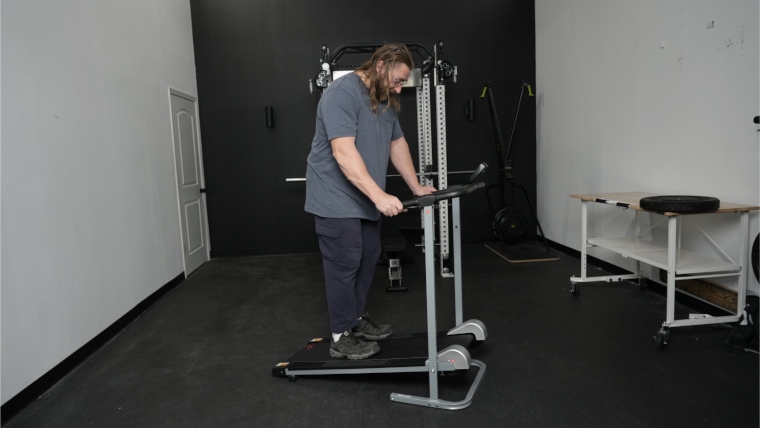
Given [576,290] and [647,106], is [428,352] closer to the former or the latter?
[576,290]

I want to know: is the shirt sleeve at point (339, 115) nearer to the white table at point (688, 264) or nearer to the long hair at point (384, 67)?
the long hair at point (384, 67)

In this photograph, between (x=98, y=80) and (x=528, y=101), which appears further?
(x=528, y=101)

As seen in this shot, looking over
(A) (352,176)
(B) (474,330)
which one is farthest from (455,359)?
(A) (352,176)

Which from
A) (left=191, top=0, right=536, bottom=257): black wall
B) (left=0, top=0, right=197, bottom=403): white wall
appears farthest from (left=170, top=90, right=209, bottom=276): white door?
(left=0, top=0, right=197, bottom=403): white wall

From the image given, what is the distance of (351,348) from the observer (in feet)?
7.34

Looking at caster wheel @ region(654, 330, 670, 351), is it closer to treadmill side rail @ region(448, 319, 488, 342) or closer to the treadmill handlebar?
treadmill side rail @ region(448, 319, 488, 342)

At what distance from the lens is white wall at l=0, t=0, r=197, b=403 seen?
216cm

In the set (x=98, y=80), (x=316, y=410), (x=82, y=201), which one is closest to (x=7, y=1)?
(x=98, y=80)

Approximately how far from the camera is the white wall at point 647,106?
272 centimetres

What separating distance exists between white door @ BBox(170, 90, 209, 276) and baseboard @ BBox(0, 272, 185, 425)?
3.51 feet

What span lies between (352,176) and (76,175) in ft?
5.72

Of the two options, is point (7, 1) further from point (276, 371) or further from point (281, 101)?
point (281, 101)

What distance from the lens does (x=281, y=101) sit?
530 centimetres

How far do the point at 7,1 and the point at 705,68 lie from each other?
3.82m
